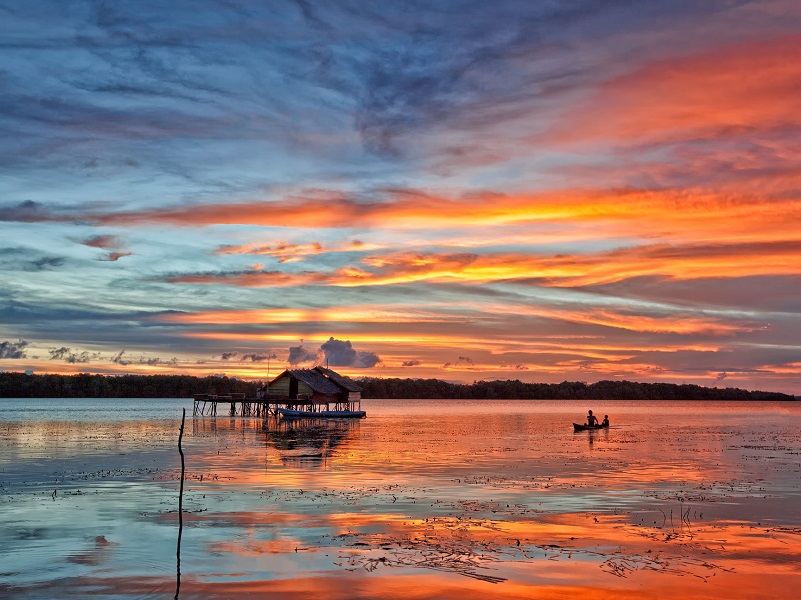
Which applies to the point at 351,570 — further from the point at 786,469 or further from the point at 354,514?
the point at 786,469

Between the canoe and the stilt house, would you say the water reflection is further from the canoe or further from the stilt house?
the stilt house

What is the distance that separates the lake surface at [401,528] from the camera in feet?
65.3

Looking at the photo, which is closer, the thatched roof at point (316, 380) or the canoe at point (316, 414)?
the canoe at point (316, 414)

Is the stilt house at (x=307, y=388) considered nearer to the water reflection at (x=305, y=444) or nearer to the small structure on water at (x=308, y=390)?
the small structure on water at (x=308, y=390)

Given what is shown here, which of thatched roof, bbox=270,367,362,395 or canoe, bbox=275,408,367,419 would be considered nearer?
canoe, bbox=275,408,367,419

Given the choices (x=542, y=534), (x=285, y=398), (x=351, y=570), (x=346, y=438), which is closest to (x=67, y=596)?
(x=351, y=570)

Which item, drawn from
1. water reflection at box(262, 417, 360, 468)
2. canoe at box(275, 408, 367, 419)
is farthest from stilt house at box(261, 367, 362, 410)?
water reflection at box(262, 417, 360, 468)

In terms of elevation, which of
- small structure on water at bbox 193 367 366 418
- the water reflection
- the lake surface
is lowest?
the water reflection

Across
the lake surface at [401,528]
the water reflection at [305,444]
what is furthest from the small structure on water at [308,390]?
the lake surface at [401,528]

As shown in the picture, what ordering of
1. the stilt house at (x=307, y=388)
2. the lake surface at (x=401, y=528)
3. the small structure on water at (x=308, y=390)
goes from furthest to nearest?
the stilt house at (x=307, y=388) < the small structure on water at (x=308, y=390) < the lake surface at (x=401, y=528)

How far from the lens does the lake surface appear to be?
65.3ft

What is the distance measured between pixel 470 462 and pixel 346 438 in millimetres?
27306

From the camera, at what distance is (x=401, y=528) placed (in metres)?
26.5

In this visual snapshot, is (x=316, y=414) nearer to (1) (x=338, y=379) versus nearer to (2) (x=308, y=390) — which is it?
(2) (x=308, y=390)
